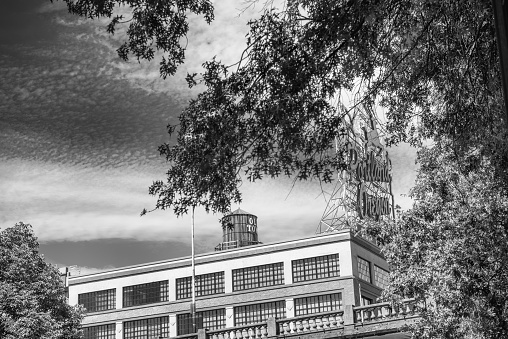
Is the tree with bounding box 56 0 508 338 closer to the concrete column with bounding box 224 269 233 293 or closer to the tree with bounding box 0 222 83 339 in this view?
the tree with bounding box 0 222 83 339

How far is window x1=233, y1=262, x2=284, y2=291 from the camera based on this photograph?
2525 inches

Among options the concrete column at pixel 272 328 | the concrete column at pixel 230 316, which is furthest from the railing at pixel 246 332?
the concrete column at pixel 230 316

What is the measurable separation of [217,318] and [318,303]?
1038cm

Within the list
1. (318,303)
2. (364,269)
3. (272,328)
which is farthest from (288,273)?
(272,328)

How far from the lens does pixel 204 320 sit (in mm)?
66688

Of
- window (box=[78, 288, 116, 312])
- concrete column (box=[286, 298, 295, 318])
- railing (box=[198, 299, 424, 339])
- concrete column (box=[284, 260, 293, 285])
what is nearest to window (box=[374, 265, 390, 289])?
concrete column (box=[284, 260, 293, 285])

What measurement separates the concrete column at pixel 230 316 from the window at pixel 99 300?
46.3 ft

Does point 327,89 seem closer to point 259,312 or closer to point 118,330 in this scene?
point 259,312

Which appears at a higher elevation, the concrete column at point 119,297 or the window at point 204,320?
the concrete column at point 119,297

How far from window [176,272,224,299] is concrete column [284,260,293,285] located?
22.5ft

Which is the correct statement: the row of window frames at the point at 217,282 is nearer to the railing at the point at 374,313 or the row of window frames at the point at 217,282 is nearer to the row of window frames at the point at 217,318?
the row of window frames at the point at 217,318

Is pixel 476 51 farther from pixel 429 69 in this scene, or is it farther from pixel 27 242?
pixel 27 242

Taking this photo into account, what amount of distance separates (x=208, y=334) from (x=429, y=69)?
1507 inches

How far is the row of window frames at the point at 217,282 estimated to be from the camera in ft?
204
